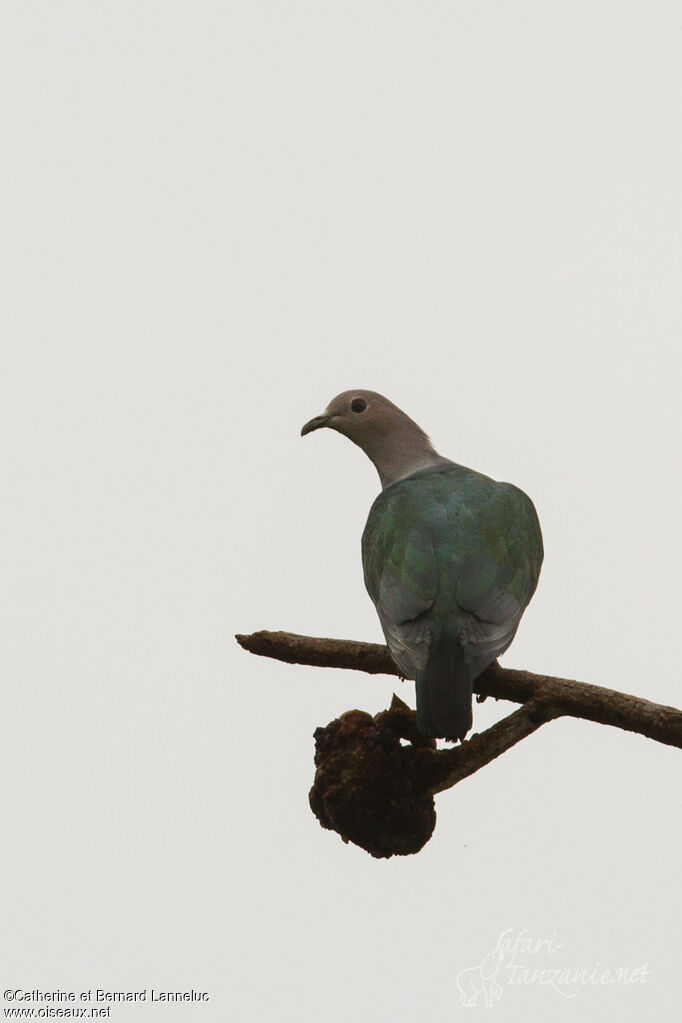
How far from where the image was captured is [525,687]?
198 inches

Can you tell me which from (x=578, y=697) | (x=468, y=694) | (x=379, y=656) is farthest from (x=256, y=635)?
(x=578, y=697)

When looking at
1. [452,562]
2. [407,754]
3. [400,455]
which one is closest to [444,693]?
[407,754]

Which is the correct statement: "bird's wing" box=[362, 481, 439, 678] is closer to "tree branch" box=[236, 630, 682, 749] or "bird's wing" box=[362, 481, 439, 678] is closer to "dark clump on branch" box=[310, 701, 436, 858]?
"tree branch" box=[236, 630, 682, 749]

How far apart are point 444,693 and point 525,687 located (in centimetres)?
42

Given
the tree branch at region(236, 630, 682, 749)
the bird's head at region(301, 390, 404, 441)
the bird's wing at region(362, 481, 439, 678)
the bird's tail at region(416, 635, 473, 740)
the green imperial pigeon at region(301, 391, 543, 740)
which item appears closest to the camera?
the tree branch at region(236, 630, 682, 749)

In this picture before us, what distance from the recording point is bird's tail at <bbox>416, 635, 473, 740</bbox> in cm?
468

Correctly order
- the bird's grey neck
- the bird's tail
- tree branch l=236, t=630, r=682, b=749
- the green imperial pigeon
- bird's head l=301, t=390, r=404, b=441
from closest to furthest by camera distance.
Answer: tree branch l=236, t=630, r=682, b=749 → the bird's tail → the green imperial pigeon → the bird's grey neck → bird's head l=301, t=390, r=404, b=441

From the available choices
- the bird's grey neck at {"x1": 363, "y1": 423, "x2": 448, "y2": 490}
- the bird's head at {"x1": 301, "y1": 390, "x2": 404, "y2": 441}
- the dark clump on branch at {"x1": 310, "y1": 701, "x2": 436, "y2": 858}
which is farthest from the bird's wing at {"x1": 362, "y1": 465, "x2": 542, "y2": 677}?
the bird's head at {"x1": 301, "y1": 390, "x2": 404, "y2": 441}

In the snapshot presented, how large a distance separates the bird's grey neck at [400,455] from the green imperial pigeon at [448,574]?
0.25 ft

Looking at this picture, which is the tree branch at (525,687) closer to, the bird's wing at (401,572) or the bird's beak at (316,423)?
the bird's wing at (401,572)

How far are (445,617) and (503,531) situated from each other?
2.69 ft

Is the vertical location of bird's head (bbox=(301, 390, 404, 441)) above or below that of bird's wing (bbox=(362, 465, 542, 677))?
above

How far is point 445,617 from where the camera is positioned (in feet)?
17.1

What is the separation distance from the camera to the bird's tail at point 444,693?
15.4 ft
